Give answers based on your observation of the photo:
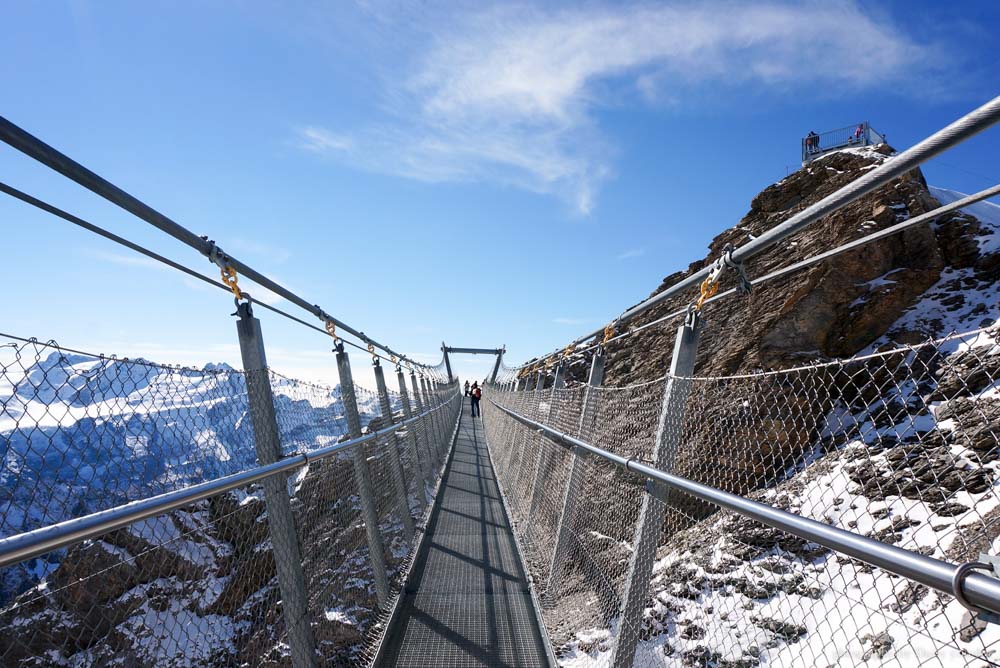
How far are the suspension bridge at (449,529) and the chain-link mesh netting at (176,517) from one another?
0.07 ft

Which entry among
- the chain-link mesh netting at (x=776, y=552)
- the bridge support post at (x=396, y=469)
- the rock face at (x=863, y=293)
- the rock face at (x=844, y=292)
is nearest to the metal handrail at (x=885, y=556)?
the chain-link mesh netting at (x=776, y=552)

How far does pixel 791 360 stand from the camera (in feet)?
33.1

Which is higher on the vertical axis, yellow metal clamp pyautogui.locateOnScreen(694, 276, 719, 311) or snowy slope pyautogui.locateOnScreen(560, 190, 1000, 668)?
yellow metal clamp pyautogui.locateOnScreen(694, 276, 719, 311)

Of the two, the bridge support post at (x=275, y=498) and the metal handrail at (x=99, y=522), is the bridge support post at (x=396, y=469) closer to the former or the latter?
the bridge support post at (x=275, y=498)

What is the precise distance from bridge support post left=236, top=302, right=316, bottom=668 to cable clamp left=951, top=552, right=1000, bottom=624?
2.25m

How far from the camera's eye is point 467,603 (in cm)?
398

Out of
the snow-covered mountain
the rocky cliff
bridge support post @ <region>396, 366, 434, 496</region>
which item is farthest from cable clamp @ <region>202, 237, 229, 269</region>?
the rocky cliff

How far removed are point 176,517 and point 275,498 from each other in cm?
46

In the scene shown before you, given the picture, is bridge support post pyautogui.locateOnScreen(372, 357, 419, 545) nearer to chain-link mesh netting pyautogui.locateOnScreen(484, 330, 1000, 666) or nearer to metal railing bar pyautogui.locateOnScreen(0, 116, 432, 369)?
chain-link mesh netting pyautogui.locateOnScreen(484, 330, 1000, 666)

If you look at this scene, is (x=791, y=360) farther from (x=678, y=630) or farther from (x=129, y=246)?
(x=129, y=246)

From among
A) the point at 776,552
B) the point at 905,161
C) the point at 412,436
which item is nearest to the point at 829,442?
the point at 776,552

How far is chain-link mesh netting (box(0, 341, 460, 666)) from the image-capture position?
5.24 feet

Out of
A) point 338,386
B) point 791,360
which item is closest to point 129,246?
point 338,386

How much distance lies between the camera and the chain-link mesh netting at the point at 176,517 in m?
1.60
